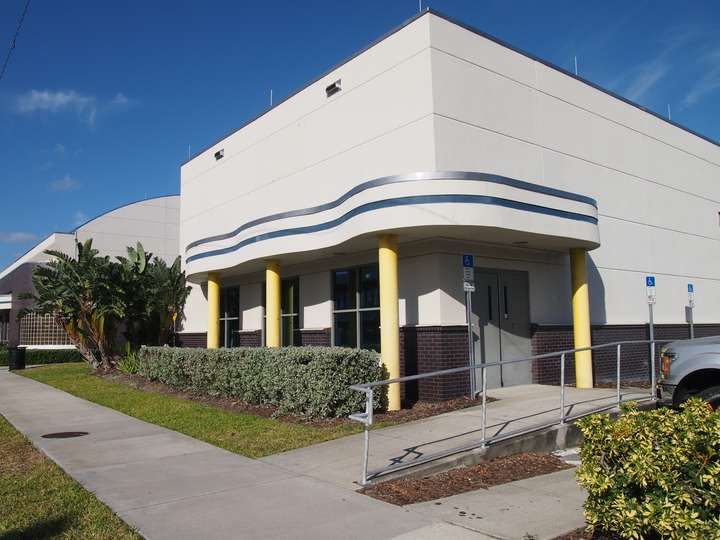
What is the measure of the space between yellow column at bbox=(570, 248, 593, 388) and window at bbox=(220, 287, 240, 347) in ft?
34.3

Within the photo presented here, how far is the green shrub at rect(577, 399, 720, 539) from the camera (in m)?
4.09

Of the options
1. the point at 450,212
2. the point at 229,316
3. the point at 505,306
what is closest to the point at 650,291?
the point at 505,306

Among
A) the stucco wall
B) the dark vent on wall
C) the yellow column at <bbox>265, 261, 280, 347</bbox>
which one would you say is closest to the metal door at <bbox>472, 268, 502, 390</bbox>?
the stucco wall

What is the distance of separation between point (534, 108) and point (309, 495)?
11128mm

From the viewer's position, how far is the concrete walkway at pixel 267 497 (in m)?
5.50

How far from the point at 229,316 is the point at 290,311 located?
13.7ft

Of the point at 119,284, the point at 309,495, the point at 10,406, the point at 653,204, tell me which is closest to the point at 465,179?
the point at 309,495

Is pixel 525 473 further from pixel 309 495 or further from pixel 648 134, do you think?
pixel 648 134

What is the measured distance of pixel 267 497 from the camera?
6480 mm

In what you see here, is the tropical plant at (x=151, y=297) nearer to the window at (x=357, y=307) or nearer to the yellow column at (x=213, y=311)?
the yellow column at (x=213, y=311)

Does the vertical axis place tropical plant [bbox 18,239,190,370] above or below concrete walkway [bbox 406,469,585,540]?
above

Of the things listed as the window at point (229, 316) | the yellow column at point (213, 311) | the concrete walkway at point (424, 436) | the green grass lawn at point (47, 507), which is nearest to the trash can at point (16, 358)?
the window at point (229, 316)

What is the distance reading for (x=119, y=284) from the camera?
842 inches

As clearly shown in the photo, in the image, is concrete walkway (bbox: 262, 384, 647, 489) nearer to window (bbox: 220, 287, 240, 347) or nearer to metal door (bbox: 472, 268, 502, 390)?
metal door (bbox: 472, 268, 502, 390)
